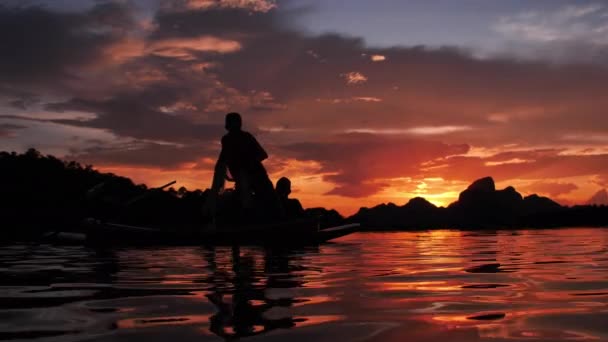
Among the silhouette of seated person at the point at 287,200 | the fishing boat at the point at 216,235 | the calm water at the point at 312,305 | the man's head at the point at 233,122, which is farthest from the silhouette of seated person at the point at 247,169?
the calm water at the point at 312,305

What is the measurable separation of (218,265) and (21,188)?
43.6 meters

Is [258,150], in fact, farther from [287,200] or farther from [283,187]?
[287,200]

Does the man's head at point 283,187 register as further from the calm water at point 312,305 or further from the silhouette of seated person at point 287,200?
the calm water at point 312,305

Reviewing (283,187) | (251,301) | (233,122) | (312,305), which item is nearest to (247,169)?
(233,122)

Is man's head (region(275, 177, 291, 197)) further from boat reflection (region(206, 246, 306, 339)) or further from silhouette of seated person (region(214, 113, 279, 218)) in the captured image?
boat reflection (region(206, 246, 306, 339))

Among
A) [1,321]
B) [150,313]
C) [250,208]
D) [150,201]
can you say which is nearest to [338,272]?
[150,313]

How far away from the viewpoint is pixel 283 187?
15.1 metres

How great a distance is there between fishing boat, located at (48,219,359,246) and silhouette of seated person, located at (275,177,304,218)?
1058mm

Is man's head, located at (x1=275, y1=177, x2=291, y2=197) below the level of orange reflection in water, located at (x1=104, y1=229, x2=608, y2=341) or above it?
above

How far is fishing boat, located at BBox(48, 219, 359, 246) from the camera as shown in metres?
13.3

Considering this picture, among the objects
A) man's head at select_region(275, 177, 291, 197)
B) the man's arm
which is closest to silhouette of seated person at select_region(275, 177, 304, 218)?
man's head at select_region(275, 177, 291, 197)

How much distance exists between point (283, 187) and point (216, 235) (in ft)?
7.94

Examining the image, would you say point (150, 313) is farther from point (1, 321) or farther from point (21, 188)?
point (21, 188)

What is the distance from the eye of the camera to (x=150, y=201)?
5016cm
